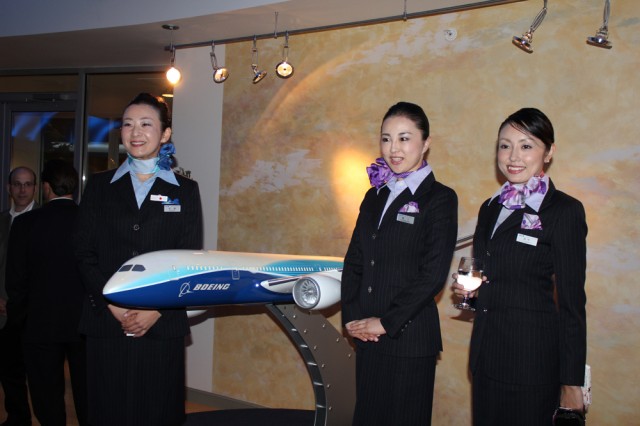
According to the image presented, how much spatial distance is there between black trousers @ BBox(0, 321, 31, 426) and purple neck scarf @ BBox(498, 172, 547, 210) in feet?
10.7

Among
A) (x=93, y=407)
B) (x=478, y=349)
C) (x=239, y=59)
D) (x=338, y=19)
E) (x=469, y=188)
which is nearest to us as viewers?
(x=478, y=349)

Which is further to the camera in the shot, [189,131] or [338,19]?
[189,131]

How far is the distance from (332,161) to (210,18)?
1269 millimetres

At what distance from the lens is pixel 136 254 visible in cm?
270

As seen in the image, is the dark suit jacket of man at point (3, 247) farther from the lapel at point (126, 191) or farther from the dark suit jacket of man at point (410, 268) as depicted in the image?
the dark suit jacket of man at point (410, 268)

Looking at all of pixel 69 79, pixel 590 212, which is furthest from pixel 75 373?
pixel 69 79

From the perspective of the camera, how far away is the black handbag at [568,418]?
84.2 inches

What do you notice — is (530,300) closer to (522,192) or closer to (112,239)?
(522,192)

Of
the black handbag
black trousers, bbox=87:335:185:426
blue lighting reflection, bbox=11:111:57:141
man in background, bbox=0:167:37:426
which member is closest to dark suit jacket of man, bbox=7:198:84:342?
man in background, bbox=0:167:37:426

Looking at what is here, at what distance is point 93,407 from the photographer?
2613mm

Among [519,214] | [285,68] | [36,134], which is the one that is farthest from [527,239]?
[36,134]

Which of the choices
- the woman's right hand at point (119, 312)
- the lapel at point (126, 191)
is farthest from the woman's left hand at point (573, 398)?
the lapel at point (126, 191)

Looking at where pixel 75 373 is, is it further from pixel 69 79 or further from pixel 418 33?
pixel 69 79

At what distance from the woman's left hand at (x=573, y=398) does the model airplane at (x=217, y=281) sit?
1093mm
